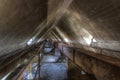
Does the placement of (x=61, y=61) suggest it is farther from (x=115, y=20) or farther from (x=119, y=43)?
(x=115, y=20)

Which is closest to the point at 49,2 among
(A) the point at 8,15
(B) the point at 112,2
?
(A) the point at 8,15

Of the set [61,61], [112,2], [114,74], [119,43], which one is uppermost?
[112,2]

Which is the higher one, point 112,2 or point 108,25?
point 112,2

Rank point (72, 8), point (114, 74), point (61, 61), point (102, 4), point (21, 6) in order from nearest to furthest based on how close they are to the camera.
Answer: point (114, 74), point (21, 6), point (102, 4), point (72, 8), point (61, 61)

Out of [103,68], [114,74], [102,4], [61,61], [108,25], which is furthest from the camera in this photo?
[61,61]

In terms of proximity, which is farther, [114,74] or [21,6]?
[21,6]

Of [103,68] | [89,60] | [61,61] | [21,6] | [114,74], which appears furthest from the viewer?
[61,61]

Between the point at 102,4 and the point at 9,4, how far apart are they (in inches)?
65.6

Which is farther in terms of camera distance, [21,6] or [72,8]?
[72,8]

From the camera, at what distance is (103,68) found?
193 cm

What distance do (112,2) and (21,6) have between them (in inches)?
57.8

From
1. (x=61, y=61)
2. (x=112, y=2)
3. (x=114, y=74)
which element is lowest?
(x=61, y=61)

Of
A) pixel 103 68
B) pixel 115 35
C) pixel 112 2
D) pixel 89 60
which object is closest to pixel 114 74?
pixel 103 68

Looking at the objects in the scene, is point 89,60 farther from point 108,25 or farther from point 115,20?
point 108,25
